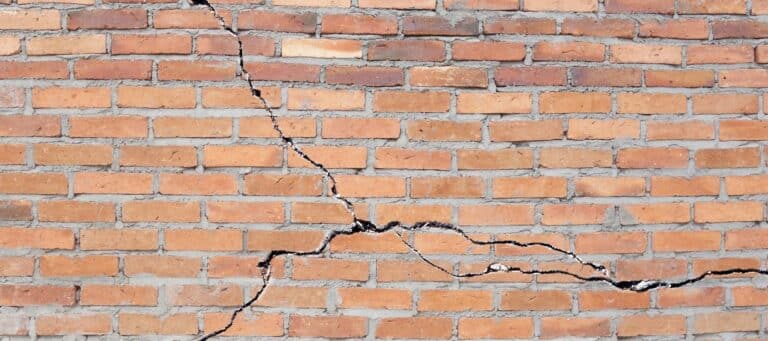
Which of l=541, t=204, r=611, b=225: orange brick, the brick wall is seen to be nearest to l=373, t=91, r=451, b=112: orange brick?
the brick wall

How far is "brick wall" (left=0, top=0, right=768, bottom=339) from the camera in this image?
2.01 metres

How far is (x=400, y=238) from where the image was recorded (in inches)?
80.6

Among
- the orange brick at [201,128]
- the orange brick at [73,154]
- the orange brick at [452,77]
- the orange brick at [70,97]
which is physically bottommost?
the orange brick at [73,154]

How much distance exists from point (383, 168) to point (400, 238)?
214 millimetres

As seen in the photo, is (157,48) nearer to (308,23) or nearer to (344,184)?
(308,23)

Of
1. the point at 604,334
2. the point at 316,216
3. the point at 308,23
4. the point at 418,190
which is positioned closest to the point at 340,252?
the point at 316,216

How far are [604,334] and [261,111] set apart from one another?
122 centimetres

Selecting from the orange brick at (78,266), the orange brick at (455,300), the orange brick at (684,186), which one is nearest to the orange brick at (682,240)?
the orange brick at (684,186)

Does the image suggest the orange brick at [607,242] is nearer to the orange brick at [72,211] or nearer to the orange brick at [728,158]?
the orange brick at [728,158]

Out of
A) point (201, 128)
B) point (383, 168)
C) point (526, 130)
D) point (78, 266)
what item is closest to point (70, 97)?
point (201, 128)

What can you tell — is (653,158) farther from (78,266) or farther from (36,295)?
(36,295)

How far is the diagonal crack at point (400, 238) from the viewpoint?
2.02 m

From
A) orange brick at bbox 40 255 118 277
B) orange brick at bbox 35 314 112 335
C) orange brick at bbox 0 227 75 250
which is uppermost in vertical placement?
orange brick at bbox 0 227 75 250

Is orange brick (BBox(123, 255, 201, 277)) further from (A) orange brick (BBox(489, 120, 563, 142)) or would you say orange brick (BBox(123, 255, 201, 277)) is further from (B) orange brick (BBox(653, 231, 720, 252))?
(B) orange brick (BBox(653, 231, 720, 252))
